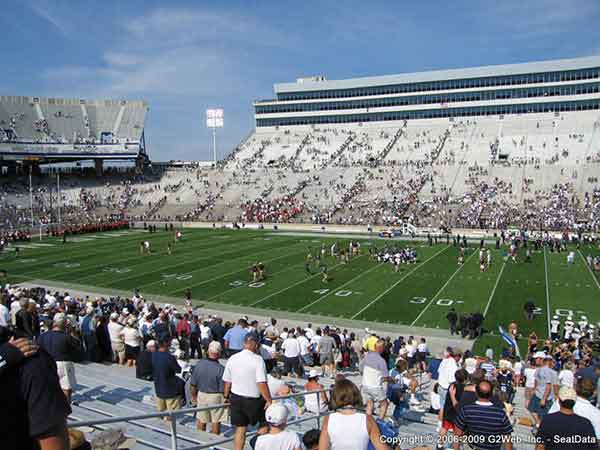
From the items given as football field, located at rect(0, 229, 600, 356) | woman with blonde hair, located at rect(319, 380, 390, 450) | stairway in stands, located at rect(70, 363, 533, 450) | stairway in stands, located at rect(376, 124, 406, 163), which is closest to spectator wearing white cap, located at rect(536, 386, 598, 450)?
woman with blonde hair, located at rect(319, 380, 390, 450)

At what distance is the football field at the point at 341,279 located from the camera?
19.9 meters

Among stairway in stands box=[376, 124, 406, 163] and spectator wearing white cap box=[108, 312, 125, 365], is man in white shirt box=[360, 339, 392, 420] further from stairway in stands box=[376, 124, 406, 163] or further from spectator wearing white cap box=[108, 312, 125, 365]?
stairway in stands box=[376, 124, 406, 163]

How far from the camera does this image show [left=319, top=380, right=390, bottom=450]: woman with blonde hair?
3.42 meters

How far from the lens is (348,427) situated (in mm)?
3434

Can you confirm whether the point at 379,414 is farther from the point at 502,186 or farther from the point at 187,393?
the point at 502,186

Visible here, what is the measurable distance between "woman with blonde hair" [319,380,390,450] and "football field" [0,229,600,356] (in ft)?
46.1

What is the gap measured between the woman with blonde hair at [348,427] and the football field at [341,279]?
14.0 metres

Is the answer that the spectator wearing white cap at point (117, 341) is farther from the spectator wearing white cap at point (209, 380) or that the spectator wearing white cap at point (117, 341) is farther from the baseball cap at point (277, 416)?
the baseball cap at point (277, 416)

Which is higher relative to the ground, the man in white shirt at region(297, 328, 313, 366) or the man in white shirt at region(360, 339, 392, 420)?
the man in white shirt at region(360, 339, 392, 420)

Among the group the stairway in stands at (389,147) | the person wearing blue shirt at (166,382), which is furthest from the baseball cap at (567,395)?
the stairway in stands at (389,147)

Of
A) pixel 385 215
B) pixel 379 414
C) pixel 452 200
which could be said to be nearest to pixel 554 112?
pixel 452 200

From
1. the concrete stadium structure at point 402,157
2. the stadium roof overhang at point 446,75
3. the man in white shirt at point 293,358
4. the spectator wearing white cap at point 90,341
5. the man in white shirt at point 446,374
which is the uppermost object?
the stadium roof overhang at point 446,75

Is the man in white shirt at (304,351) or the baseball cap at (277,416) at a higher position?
the baseball cap at (277,416)

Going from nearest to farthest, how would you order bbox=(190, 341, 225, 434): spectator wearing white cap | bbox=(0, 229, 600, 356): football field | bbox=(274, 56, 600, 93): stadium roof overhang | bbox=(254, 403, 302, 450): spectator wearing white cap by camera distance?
bbox=(254, 403, 302, 450): spectator wearing white cap
bbox=(190, 341, 225, 434): spectator wearing white cap
bbox=(0, 229, 600, 356): football field
bbox=(274, 56, 600, 93): stadium roof overhang
